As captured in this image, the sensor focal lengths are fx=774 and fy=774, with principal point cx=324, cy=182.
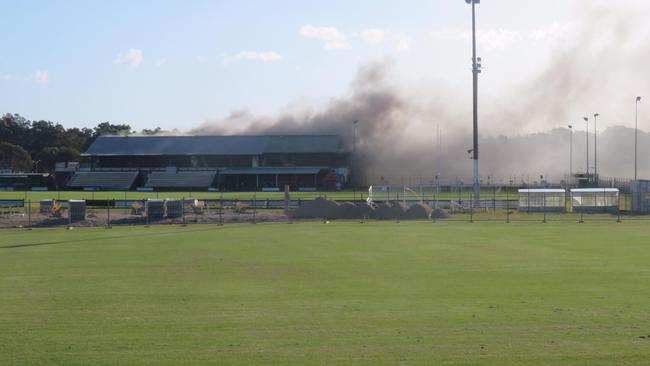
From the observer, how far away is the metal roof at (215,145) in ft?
408

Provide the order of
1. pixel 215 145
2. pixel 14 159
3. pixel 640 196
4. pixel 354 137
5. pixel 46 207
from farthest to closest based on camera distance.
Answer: pixel 14 159, pixel 215 145, pixel 354 137, pixel 46 207, pixel 640 196

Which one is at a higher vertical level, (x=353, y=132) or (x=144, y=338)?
(x=353, y=132)

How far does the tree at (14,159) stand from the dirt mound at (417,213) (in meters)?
119

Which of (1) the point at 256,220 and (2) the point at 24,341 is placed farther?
(1) the point at 256,220

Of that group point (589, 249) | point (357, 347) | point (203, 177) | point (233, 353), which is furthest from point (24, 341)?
point (203, 177)

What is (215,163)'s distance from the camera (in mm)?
124562

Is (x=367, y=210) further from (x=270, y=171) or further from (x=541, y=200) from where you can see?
(x=270, y=171)

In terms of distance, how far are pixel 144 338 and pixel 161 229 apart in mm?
28969

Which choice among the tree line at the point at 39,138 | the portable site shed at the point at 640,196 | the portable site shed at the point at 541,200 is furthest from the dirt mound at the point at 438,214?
the tree line at the point at 39,138

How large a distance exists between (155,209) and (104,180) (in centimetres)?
7527

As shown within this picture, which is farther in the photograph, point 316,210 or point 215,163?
point 215,163

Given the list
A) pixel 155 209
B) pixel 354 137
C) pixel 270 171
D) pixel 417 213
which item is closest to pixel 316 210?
pixel 417 213

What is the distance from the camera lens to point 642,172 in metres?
139

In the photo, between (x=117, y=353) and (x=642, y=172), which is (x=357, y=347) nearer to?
(x=117, y=353)
